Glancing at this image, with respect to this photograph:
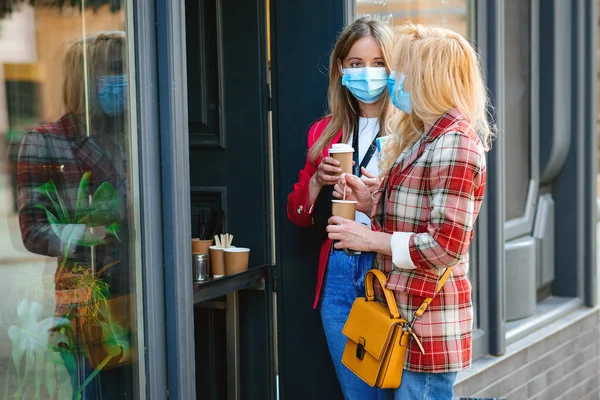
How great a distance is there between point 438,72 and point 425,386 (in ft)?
3.01

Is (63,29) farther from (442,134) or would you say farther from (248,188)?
(248,188)

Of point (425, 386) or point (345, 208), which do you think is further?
point (345, 208)

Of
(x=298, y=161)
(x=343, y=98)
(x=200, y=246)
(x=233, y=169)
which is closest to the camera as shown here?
(x=343, y=98)

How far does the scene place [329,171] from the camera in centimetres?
304

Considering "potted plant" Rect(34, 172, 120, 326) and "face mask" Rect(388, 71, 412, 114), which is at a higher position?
"face mask" Rect(388, 71, 412, 114)

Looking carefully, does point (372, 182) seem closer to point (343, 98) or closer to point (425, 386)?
point (343, 98)

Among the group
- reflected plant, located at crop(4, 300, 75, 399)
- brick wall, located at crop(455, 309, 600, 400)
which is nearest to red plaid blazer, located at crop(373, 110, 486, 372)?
reflected plant, located at crop(4, 300, 75, 399)

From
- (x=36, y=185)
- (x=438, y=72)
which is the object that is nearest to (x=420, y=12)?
(x=438, y=72)

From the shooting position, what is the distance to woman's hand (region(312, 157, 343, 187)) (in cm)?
301

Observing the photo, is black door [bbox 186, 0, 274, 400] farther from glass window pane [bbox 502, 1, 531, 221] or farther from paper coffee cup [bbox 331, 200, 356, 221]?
glass window pane [bbox 502, 1, 531, 221]

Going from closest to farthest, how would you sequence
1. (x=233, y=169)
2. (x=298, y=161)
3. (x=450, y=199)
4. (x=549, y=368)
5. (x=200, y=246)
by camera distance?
(x=450, y=199)
(x=200, y=246)
(x=298, y=161)
(x=233, y=169)
(x=549, y=368)

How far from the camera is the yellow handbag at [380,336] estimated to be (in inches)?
102

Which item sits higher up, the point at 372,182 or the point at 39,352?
the point at 372,182

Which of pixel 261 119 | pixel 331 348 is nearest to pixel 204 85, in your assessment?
pixel 261 119
